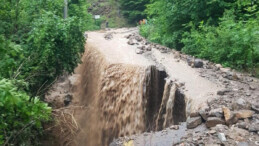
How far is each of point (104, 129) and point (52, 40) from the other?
309cm

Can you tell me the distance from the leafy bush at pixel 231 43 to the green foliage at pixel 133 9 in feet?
66.5

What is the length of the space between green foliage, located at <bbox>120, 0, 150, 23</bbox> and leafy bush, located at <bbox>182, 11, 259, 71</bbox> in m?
20.3

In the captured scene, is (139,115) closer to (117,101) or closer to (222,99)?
(117,101)

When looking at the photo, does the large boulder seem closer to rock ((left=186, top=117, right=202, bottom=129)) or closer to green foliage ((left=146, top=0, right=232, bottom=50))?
rock ((left=186, top=117, right=202, bottom=129))

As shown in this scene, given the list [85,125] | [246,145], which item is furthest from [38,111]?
[85,125]

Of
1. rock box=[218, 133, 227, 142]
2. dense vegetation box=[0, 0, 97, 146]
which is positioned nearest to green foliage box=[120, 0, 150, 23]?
dense vegetation box=[0, 0, 97, 146]

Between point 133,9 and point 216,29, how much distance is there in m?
22.7

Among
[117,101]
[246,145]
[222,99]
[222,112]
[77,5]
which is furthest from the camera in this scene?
[77,5]

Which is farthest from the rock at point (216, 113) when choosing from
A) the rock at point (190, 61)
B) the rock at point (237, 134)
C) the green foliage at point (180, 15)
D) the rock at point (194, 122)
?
the green foliage at point (180, 15)

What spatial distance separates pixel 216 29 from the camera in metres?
9.83

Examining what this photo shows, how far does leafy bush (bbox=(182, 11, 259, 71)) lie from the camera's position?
27.1ft

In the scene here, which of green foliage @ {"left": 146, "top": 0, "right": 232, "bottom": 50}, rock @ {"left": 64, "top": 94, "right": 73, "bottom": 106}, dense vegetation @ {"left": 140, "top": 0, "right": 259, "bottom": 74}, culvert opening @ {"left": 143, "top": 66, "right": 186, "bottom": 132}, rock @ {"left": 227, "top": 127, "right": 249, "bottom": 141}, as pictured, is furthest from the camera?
green foliage @ {"left": 146, "top": 0, "right": 232, "bottom": 50}

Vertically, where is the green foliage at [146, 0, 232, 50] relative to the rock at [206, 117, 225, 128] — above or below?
above

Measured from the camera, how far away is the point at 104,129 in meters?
9.06
